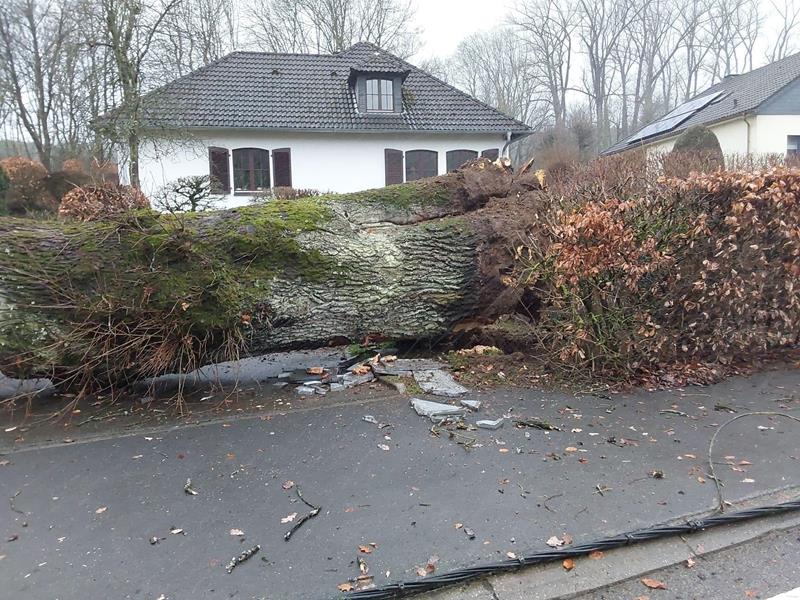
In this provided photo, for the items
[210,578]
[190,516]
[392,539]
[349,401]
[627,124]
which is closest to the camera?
[210,578]

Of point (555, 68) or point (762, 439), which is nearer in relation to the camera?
point (762, 439)

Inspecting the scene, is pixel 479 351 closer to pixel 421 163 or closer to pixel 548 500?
pixel 548 500

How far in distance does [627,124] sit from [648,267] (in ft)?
125

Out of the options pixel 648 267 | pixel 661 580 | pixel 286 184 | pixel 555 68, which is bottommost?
pixel 661 580

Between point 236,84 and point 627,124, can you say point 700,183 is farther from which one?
point 627,124

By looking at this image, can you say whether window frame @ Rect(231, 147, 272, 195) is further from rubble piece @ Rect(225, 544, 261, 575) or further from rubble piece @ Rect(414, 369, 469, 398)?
rubble piece @ Rect(225, 544, 261, 575)

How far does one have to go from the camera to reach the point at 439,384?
493cm

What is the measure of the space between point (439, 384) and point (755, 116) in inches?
922

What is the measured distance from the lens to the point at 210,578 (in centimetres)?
247

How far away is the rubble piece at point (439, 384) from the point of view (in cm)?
478

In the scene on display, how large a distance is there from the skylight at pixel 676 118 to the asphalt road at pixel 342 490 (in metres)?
25.6

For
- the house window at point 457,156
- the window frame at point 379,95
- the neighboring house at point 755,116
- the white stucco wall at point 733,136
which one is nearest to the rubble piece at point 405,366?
the house window at point 457,156

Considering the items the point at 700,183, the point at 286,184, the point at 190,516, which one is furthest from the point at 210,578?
the point at 286,184

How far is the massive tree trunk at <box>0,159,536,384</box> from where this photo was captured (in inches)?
175
